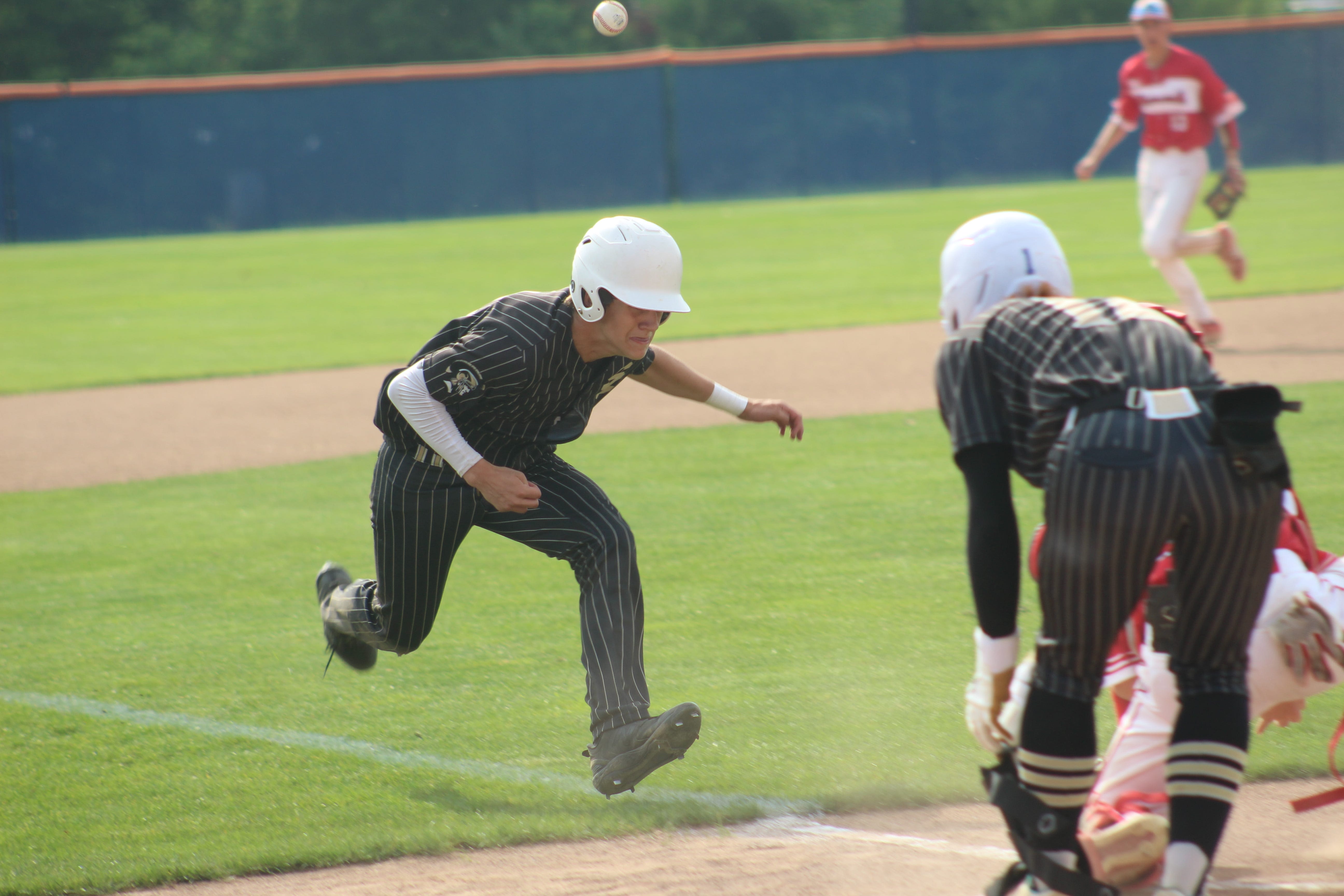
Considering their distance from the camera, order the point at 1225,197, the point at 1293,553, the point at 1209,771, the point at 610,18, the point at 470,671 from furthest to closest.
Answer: the point at 1225,197 → the point at 610,18 → the point at 470,671 → the point at 1293,553 → the point at 1209,771

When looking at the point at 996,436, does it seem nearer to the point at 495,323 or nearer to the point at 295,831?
the point at 495,323

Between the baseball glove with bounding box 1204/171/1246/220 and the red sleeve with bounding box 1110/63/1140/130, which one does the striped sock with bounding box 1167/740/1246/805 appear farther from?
the baseball glove with bounding box 1204/171/1246/220

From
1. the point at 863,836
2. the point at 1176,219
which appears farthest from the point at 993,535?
the point at 1176,219

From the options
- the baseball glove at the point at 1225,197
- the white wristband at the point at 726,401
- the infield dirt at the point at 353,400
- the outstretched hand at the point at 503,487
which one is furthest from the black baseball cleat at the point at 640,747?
the baseball glove at the point at 1225,197

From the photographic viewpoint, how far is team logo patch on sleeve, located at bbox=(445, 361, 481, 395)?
141 inches

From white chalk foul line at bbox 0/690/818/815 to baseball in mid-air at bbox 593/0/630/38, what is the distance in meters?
3.39

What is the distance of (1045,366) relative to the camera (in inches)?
106

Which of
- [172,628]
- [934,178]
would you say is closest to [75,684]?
→ [172,628]

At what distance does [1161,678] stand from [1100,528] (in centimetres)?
86

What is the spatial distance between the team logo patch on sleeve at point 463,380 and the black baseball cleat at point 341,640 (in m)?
1.10

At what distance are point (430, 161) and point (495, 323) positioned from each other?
89.4 feet

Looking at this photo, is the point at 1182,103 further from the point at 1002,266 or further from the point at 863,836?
the point at 863,836

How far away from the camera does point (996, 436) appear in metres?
2.76

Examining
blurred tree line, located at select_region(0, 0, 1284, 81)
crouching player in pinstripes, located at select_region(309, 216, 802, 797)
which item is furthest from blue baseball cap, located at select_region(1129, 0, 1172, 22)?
blurred tree line, located at select_region(0, 0, 1284, 81)
